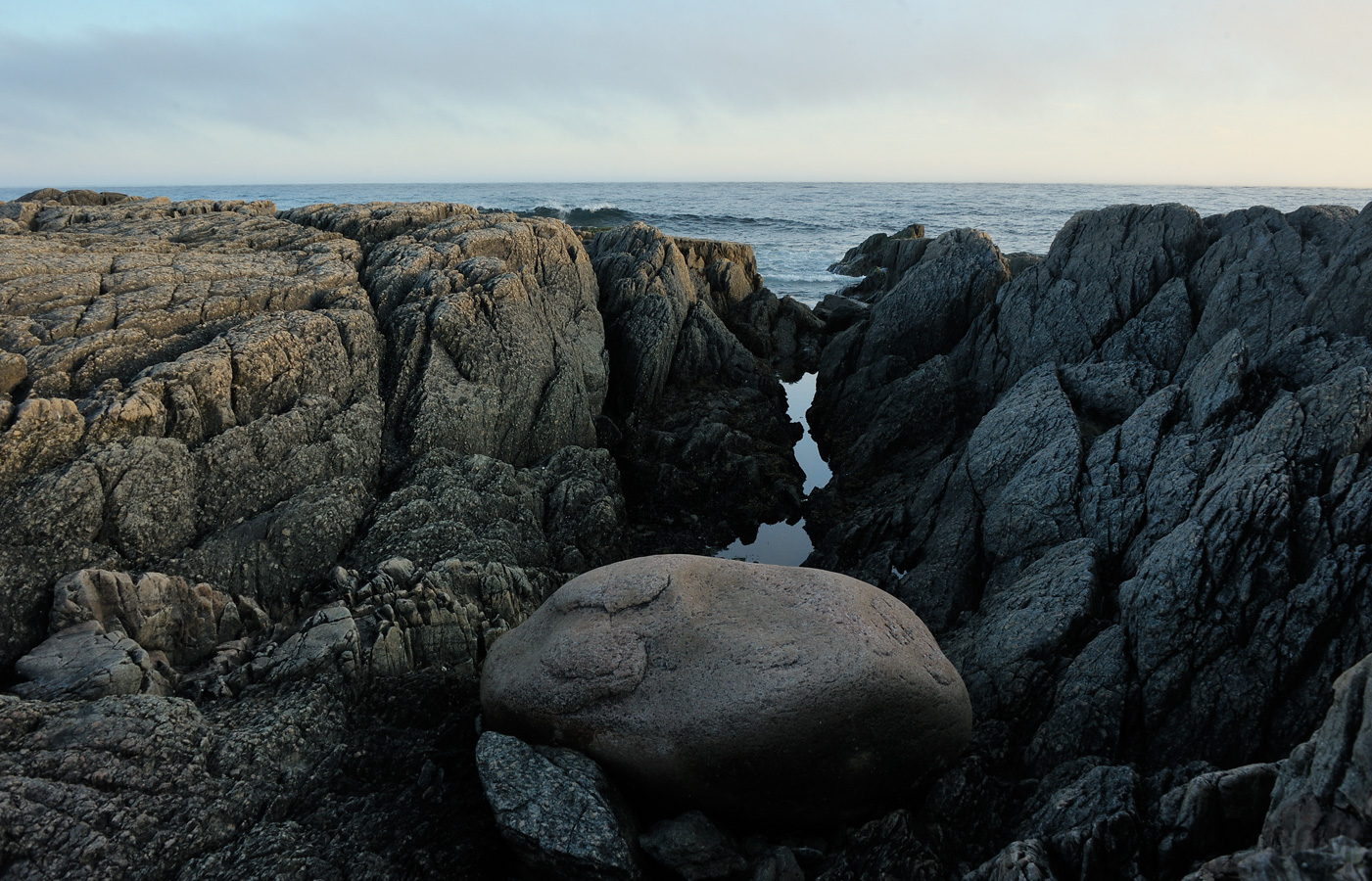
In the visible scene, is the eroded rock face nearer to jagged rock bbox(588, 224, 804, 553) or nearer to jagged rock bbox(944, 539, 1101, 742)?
jagged rock bbox(588, 224, 804, 553)

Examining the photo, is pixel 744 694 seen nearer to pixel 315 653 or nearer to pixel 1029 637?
pixel 1029 637

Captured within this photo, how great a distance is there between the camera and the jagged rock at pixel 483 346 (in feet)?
41.4

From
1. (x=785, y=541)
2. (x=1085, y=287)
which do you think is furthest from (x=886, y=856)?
(x=1085, y=287)

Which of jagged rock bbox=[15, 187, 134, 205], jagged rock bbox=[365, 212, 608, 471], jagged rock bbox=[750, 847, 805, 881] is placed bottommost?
jagged rock bbox=[750, 847, 805, 881]

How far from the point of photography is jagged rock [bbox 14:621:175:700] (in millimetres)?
7035

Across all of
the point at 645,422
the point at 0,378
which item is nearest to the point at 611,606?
the point at 0,378

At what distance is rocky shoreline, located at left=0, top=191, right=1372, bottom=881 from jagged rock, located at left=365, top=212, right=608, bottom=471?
77mm

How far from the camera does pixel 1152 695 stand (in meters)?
7.55

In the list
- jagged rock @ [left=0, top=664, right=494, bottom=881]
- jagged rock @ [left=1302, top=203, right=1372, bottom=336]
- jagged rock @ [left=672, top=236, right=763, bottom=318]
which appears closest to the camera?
jagged rock @ [left=0, top=664, right=494, bottom=881]

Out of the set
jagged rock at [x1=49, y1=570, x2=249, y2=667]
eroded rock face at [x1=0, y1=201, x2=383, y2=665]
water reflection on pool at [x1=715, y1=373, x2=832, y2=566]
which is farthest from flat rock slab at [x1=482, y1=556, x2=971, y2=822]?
water reflection on pool at [x1=715, y1=373, x2=832, y2=566]

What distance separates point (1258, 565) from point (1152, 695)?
5.90 ft

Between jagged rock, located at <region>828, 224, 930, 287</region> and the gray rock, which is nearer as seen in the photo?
the gray rock

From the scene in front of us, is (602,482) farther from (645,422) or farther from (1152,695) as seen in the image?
(1152,695)

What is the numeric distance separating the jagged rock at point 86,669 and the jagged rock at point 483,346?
4733mm
